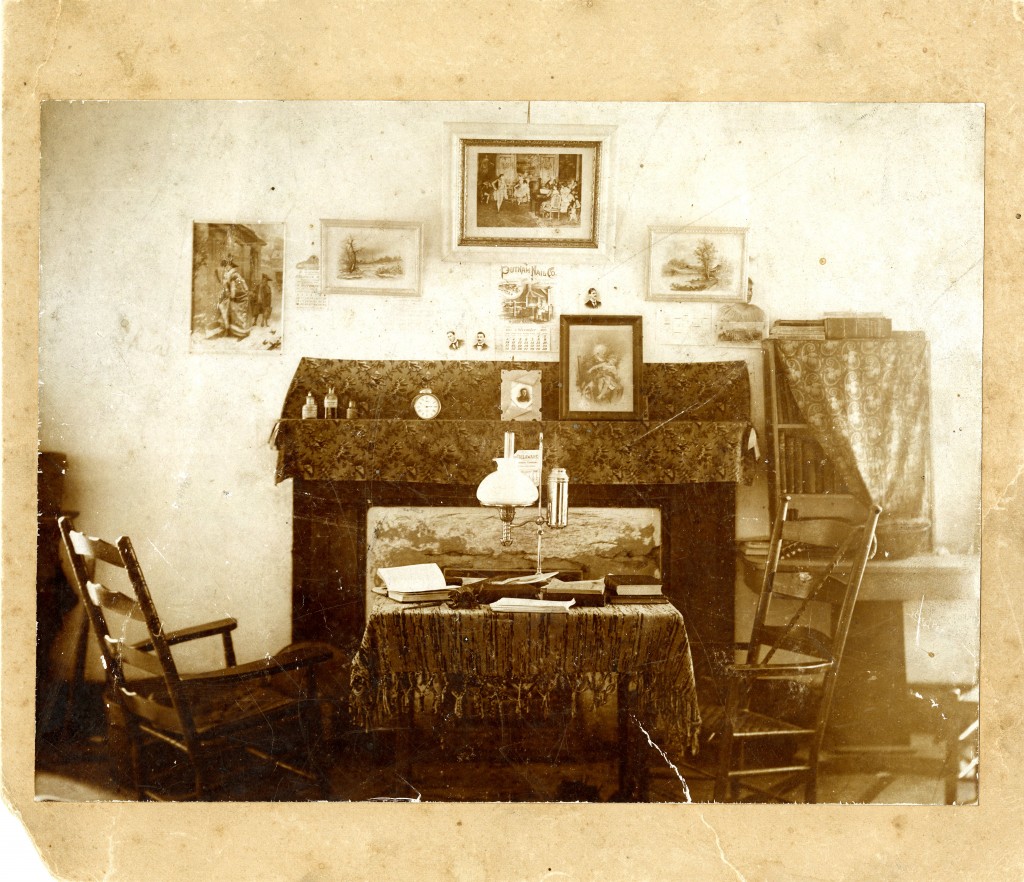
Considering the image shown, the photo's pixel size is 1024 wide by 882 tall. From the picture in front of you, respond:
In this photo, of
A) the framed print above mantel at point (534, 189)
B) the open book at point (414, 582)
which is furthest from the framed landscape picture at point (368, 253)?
the open book at point (414, 582)

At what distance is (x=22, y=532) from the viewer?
302 cm

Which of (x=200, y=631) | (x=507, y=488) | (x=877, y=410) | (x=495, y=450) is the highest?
(x=877, y=410)

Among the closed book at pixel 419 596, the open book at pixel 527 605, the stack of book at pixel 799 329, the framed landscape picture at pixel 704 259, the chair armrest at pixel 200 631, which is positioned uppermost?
the framed landscape picture at pixel 704 259

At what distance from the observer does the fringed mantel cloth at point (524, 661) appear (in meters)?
2.94

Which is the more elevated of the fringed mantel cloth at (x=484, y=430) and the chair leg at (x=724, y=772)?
the fringed mantel cloth at (x=484, y=430)

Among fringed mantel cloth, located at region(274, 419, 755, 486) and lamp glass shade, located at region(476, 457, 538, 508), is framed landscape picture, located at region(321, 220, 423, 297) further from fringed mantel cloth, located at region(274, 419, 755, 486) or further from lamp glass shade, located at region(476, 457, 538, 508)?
lamp glass shade, located at region(476, 457, 538, 508)

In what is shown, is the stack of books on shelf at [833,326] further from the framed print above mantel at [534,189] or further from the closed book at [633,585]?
the closed book at [633,585]

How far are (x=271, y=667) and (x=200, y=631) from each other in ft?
0.74

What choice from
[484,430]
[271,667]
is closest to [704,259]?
[484,430]

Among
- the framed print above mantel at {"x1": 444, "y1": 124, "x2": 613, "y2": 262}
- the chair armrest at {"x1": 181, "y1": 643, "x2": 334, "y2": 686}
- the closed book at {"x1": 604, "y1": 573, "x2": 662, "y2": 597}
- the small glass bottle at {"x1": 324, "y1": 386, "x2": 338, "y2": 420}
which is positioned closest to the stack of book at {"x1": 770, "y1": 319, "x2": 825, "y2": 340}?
the framed print above mantel at {"x1": 444, "y1": 124, "x2": 613, "y2": 262}

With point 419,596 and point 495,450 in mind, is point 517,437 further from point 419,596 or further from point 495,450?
point 419,596

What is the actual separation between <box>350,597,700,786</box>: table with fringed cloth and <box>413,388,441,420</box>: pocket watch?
54 cm

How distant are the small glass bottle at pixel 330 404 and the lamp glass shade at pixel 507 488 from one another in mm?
468

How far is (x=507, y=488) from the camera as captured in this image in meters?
2.96
